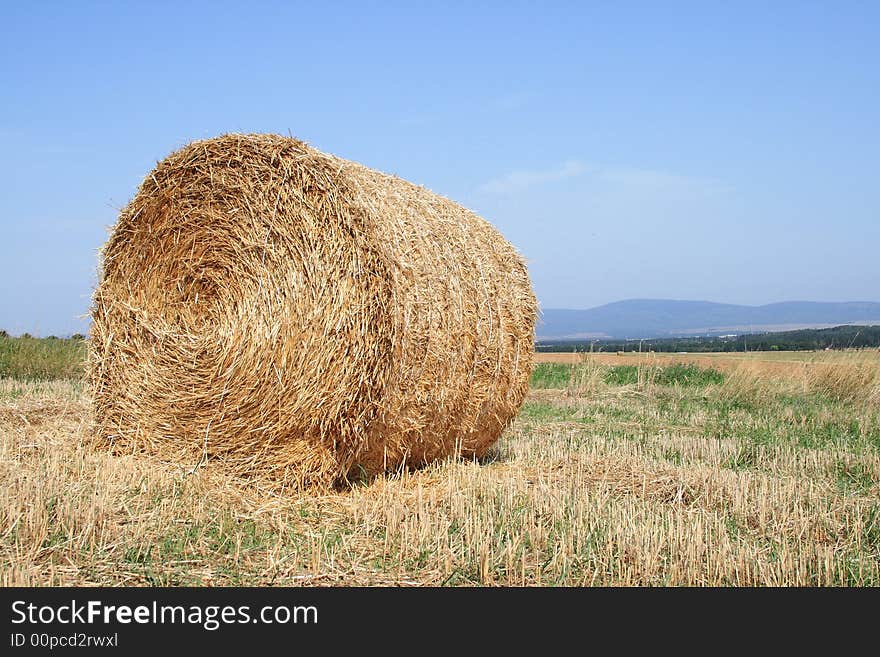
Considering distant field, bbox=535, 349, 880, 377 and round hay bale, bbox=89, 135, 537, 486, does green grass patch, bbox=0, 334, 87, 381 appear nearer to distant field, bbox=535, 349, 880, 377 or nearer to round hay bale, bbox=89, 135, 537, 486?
round hay bale, bbox=89, 135, 537, 486

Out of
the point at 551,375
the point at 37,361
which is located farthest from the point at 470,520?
the point at 37,361

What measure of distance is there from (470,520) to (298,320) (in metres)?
2.06


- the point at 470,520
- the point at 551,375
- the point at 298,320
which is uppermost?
the point at 298,320

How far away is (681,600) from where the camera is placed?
397 cm

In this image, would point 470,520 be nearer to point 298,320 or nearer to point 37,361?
point 298,320

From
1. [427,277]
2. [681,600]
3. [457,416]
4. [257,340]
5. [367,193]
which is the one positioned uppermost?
[367,193]

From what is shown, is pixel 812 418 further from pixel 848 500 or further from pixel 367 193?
pixel 367 193

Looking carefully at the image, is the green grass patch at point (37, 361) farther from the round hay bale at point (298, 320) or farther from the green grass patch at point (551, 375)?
the green grass patch at point (551, 375)

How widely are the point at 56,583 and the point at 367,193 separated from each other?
3.39m

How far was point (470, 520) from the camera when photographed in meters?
4.93

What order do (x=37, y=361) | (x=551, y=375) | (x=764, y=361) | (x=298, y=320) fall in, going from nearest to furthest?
(x=298, y=320), (x=37, y=361), (x=764, y=361), (x=551, y=375)

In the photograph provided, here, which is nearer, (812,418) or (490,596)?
(490,596)

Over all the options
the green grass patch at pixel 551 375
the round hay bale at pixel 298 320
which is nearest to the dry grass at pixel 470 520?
the round hay bale at pixel 298 320

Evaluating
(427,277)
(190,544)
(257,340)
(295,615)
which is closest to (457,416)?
(427,277)
